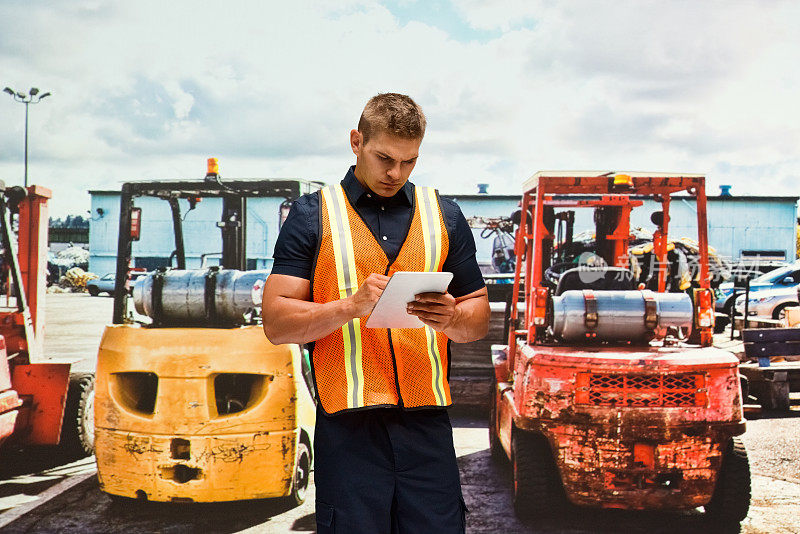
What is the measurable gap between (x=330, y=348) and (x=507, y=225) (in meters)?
6.21

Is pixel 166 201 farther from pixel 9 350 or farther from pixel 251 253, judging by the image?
pixel 9 350

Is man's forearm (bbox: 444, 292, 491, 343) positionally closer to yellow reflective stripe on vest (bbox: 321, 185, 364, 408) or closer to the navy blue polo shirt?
the navy blue polo shirt

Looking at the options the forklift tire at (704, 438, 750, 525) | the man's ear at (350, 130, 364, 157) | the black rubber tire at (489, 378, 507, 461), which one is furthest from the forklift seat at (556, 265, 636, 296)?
the man's ear at (350, 130, 364, 157)

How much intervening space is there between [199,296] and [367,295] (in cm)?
289

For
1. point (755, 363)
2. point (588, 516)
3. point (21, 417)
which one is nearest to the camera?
point (588, 516)

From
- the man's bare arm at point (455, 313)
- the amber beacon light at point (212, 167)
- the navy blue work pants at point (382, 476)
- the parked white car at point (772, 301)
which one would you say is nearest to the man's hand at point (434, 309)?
the man's bare arm at point (455, 313)

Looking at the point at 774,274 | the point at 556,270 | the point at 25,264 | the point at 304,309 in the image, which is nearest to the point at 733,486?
the point at 556,270

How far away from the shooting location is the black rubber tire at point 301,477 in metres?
4.38

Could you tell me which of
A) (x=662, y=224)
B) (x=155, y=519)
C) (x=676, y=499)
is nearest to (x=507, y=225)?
(x=662, y=224)

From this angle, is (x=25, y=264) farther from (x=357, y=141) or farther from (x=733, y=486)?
(x=733, y=486)

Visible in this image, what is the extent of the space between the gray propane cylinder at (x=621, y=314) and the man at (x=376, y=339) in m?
2.66

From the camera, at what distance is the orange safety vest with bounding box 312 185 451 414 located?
5.97 feet

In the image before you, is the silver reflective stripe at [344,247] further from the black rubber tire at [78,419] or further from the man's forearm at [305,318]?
the black rubber tire at [78,419]

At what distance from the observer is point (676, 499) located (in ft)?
13.3
